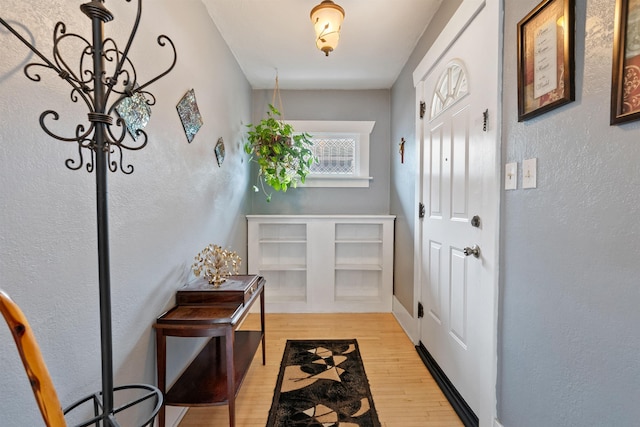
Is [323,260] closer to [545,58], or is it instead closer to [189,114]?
[189,114]

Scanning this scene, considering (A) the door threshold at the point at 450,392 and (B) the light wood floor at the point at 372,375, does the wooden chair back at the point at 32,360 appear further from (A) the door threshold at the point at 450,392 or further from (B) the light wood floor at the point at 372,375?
(A) the door threshold at the point at 450,392

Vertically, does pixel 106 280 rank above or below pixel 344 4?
below

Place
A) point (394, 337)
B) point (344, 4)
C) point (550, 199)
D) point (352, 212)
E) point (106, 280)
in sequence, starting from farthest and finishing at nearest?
1. point (352, 212)
2. point (394, 337)
3. point (344, 4)
4. point (550, 199)
5. point (106, 280)

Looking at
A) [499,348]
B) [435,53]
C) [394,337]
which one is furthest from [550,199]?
[394,337]

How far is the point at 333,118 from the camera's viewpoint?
10.5ft

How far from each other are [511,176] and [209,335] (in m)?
1.53

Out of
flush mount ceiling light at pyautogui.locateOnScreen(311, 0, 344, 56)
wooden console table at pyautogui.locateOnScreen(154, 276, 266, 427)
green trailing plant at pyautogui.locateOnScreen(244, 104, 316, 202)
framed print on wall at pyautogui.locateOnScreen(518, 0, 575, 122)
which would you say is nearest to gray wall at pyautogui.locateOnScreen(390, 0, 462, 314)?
flush mount ceiling light at pyautogui.locateOnScreen(311, 0, 344, 56)

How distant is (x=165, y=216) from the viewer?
56.3 inches

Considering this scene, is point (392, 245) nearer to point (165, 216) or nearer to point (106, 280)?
point (165, 216)

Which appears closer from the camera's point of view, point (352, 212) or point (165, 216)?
point (165, 216)

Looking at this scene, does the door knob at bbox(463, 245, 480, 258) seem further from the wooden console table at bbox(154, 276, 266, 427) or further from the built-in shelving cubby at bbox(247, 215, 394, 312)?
the built-in shelving cubby at bbox(247, 215, 394, 312)

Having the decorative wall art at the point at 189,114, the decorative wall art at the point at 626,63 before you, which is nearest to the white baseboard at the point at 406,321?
the decorative wall art at the point at 626,63

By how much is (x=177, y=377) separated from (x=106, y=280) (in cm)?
111

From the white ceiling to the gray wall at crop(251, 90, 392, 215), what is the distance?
0.40ft
